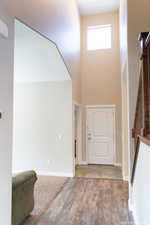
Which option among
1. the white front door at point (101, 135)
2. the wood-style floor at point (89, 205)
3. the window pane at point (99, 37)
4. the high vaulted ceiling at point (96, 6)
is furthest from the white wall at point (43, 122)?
the high vaulted ceiling at point (96, 6)

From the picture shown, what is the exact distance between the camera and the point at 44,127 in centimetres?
532

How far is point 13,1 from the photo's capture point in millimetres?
2174

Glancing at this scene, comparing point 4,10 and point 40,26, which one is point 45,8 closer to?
point 40,26

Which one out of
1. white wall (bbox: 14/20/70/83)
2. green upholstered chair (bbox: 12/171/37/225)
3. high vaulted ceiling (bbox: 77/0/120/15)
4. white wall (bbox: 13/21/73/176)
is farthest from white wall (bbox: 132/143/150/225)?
high vaulted ceiling (bbox: 77/0/120/15)

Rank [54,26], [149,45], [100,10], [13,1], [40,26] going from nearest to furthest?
1. [149,45]
2. [13,1]
3. [40,26]
4. [54,26]
5. [100,10]

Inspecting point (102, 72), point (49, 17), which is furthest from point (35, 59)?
point (102, 72)

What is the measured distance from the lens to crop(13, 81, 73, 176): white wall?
5164 millimetres

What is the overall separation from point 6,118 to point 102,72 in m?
5.25

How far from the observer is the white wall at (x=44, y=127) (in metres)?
5.16

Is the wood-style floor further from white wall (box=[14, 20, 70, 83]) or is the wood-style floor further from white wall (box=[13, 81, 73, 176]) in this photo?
white wall (box=[14, 20, 70, 83])

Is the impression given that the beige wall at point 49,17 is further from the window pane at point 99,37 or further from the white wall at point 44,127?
the window pane at point 99,37

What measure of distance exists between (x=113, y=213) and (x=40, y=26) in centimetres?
319

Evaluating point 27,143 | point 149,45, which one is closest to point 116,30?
point 27,143

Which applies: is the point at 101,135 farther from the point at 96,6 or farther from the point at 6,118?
the point at 6,118
